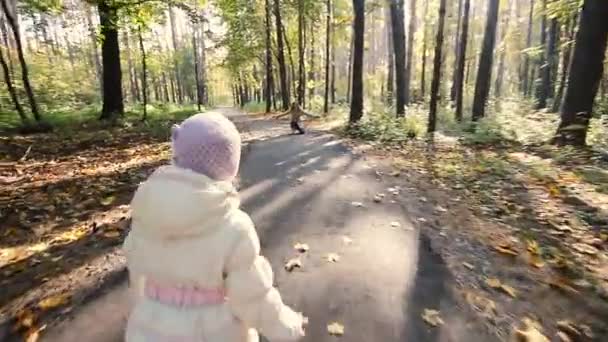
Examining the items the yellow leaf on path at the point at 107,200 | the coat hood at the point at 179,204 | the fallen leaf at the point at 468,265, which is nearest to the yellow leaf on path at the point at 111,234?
the yellow leaf on path at the point at 107,200

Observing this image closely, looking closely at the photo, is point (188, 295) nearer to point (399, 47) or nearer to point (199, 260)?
point (199, 260)

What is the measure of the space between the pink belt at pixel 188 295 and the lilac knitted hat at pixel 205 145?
1.63 ft

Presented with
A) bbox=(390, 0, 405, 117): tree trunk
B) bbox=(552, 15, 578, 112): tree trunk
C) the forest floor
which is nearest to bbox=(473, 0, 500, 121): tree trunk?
bbox=(390, 0, 405, 117): tree trunk

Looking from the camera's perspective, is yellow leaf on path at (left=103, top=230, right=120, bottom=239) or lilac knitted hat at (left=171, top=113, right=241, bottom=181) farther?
yellow leaf on path at (left=103, top=230, right=120, bottom=239)

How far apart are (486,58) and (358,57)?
16.5 feet

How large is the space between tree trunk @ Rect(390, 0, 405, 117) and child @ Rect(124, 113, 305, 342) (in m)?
15.9

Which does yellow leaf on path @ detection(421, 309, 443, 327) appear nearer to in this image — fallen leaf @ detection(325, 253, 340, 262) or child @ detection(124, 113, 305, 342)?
fallen leaf @ detection(325, 253, 340, 262)

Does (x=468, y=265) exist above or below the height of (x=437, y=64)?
below

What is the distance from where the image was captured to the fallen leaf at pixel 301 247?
14.9 feet

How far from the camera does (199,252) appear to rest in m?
1.62

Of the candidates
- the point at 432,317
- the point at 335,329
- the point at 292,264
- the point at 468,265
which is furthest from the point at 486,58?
the point at 335,329

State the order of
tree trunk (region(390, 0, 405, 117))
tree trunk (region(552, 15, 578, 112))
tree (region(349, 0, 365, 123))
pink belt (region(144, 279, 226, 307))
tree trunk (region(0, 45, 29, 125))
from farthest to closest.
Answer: tree trunk (region(552, 15, 578, 112)), tree trunk (region(390, 0, 405, 117)), tree (region(349, 0, 365, 123)), tree trunk (region(0, 45, 29, 125)), pink belt (region(144, 279, 226, 307))

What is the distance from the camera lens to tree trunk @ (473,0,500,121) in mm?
15234

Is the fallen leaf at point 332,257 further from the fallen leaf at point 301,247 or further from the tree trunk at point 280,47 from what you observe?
the tree trunk at point 280,47
